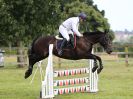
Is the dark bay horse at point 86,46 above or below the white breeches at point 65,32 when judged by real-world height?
below

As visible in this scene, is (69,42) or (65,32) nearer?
(65,32)

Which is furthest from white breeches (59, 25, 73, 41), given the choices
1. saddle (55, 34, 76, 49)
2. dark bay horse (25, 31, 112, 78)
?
dark bay horse (25, 31, 112, 78)

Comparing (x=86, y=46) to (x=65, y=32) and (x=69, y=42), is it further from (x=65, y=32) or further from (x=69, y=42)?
(x=65, y=32)

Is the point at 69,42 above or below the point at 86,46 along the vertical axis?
above

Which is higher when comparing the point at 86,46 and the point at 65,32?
the point at 65,32

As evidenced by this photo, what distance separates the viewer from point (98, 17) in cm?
5756

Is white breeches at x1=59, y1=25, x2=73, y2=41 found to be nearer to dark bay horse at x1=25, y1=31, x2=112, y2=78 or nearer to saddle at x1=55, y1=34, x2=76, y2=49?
saddle at x1=55, y1=34, x2=76, y2=49

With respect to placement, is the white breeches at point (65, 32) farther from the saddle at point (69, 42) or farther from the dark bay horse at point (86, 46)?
the dark bay horse at point (86, 46)

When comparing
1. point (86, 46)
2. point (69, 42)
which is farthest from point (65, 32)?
point (86, 46)

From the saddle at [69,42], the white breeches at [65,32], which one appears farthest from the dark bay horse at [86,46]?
the white breeches at [65,32]

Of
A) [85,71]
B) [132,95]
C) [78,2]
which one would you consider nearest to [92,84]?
[85,71]

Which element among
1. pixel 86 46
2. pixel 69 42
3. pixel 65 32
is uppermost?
pixel 65 32

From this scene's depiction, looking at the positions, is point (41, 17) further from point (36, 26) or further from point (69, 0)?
Answer: point (69, 0)

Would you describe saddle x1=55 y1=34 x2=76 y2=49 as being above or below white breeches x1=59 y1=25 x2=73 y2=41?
below
